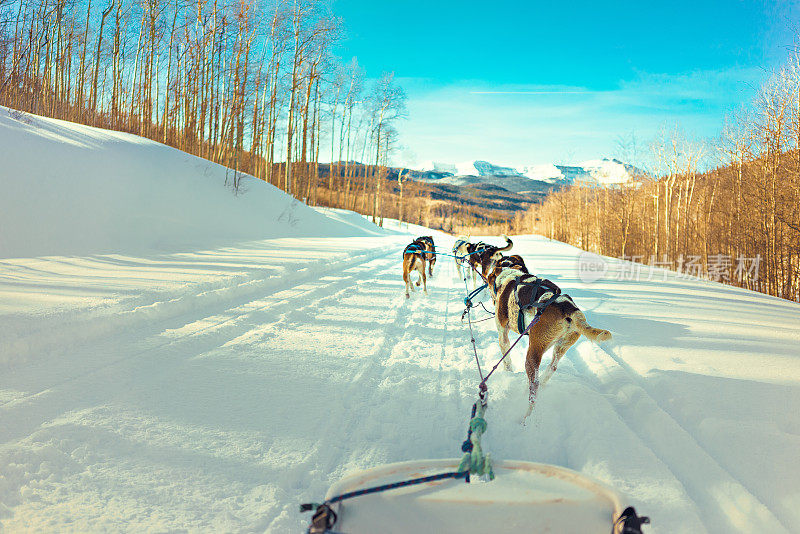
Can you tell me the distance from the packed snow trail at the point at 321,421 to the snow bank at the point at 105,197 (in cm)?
661

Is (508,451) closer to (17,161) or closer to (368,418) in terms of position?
(368,418)

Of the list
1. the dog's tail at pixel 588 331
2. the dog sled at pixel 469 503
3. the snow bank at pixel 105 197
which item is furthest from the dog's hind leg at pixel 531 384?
the snow bank at pixel 105 197

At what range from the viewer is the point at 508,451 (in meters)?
2.67

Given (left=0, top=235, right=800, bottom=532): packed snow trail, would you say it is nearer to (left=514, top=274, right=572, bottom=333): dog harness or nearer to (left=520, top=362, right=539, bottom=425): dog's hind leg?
(left=520, top=362, right=539, bottom=425): dog's hind leg

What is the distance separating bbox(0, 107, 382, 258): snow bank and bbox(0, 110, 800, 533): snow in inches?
63.0

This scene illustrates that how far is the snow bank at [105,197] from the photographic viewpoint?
31.8ft

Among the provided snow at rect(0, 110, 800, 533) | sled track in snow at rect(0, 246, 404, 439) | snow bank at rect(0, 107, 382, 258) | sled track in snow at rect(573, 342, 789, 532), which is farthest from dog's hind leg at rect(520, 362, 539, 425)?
snow bank at rect(0, 107, 382, 258)

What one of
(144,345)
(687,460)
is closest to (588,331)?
(687,460)

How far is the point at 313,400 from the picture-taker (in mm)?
3359

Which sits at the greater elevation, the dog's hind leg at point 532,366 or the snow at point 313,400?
the dog's hind leg at point 532,366

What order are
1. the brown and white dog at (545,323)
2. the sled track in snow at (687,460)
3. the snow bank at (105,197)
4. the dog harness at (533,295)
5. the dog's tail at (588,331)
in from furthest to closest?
the snow bank at (105,197)
the dog harness at (533,295)
the brown and white dog at (545,323)
the dog's tail at (588,331)
the sled track in snow at (687,460)

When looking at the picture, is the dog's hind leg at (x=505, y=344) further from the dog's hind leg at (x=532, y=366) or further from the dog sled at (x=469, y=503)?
the dog sled at (x=469, y=503)

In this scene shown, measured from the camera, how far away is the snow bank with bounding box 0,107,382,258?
31.8 ft

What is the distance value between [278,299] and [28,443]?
14.8 feet
